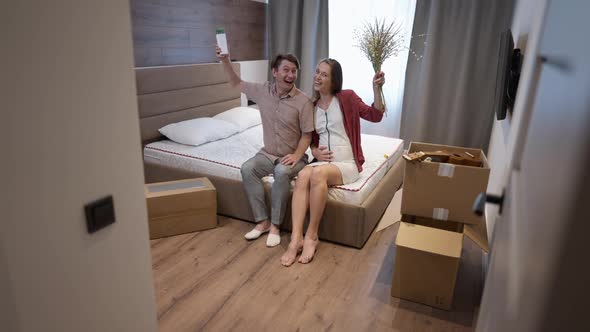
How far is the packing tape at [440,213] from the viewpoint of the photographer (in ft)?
7.26

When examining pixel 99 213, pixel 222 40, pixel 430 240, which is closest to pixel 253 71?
pixel 222 40

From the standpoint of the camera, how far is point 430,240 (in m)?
2.13

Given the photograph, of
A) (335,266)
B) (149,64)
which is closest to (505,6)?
(335,266)

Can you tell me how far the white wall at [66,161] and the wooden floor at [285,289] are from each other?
3.01 ft

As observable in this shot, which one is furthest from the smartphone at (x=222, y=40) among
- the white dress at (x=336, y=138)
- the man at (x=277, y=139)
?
the white dress at (x=336, y=138)

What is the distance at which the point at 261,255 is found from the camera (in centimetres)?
262

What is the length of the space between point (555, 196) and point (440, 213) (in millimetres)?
1823

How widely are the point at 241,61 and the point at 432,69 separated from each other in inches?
82.4

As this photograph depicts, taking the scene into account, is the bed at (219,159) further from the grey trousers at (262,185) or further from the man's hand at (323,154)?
the man's hand at (323,154)

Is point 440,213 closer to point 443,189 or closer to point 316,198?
point 443,189

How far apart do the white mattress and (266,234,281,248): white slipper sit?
0.38m

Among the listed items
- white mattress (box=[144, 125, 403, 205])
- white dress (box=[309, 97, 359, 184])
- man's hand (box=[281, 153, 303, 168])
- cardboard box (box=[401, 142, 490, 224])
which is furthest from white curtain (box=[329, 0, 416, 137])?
cardboard box (box=[401, 142, 490, 224])

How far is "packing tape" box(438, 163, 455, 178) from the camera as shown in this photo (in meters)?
2.11

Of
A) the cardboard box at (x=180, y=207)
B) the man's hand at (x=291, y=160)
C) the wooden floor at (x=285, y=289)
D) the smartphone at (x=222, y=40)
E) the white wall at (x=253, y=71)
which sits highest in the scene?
the smartphone at (x=222, y=40)
